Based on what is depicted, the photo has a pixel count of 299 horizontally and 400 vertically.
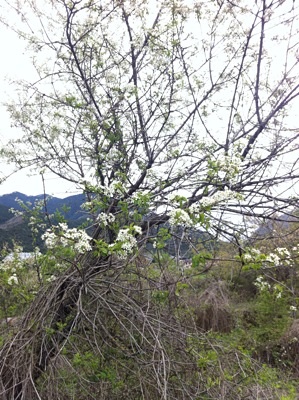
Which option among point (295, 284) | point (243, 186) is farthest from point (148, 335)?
point (295, 284)

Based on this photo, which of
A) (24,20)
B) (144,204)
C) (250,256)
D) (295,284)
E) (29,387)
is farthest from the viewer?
(295,284)

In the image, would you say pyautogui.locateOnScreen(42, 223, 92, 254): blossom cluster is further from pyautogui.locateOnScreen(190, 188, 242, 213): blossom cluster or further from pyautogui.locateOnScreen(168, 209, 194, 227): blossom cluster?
pyautogui.locateOnScreen(190, 188, 242, 213): blossom cluster

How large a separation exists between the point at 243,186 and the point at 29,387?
200cm

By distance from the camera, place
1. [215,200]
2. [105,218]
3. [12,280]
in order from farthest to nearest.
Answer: [12,280] < [105,218] < [215,200]

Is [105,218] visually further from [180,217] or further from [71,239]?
[180,217]

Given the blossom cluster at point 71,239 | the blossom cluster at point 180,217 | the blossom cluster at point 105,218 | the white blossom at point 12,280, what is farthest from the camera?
the white blossom at point 12,280

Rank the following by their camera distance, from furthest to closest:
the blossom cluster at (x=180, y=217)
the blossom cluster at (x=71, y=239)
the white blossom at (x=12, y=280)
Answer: the white blossom at (x=12, y=280)
the blossom cluster at (x=71, y=239)
the blossom cluster at (x=180, y=217)

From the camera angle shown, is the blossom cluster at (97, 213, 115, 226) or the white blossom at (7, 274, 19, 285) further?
the white blossom at (7, 274, 19, 285)

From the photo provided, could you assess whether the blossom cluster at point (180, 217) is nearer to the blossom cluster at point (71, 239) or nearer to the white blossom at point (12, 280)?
the blossom cluster at point (71, 239)

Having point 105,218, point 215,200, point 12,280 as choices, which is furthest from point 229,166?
point 12,280

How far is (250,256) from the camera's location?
225cm

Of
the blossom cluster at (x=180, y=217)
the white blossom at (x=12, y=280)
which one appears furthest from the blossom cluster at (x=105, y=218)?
the white blossom at (x=12, y=280)

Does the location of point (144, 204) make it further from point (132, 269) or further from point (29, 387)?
point (29, 387)

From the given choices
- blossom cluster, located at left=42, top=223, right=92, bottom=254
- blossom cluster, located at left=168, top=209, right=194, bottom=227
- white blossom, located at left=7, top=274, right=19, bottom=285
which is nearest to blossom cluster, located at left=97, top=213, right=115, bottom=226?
blossom cluster, located at left=42, top=223, right=92, bottom=254
